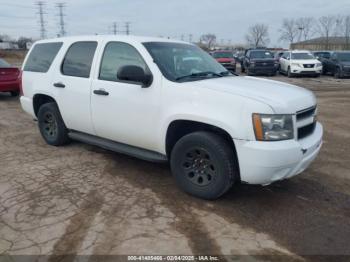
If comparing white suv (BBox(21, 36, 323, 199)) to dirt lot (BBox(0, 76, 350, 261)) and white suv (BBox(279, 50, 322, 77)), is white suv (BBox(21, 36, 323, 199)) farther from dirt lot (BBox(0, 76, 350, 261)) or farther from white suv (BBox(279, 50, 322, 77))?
white suv (BBox(279, 50, 322, 77))

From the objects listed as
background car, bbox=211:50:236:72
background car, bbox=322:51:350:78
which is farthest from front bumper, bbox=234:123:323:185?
background car, bbox=211:50:236:72

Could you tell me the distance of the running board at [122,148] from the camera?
14.5 ft

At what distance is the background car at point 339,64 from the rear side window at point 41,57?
19349mm

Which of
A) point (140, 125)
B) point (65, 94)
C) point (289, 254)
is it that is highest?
point (65, 94)

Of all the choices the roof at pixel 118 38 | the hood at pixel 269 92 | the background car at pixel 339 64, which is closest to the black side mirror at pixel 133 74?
the hood at pixel 269 92

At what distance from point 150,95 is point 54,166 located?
6.69ft

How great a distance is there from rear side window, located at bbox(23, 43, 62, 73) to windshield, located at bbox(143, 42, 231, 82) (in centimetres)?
209

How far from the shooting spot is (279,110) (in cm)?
354

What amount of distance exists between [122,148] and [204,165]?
4.32 feet

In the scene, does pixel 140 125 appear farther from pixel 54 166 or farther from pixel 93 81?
pixel 54 166

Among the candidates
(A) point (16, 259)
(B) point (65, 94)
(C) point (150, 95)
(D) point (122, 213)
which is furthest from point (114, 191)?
(B) point (65, 94)

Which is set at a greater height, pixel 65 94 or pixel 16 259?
pixel 65 94

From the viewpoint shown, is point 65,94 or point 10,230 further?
point 65,94

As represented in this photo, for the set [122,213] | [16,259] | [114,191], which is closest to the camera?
[16,259]
